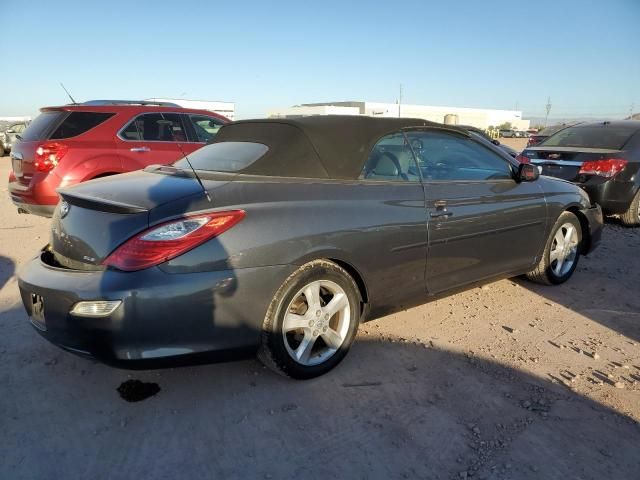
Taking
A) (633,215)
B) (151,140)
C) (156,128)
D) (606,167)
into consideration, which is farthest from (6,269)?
(633,215)

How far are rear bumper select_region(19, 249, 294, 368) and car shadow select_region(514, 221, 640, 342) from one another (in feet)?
9.42

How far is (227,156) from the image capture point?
3432 millimetres

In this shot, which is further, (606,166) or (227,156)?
(606,166)

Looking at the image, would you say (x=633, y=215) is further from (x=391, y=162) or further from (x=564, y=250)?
(x=391, y=162)

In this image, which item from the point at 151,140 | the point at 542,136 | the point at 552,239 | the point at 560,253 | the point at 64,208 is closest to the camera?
the point at 64,208

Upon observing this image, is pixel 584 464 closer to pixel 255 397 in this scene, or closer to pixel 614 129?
pixel 255 397

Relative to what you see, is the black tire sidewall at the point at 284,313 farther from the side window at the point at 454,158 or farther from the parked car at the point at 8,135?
the parked car at the point at 8,135

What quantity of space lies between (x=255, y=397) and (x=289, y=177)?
130 centimetres

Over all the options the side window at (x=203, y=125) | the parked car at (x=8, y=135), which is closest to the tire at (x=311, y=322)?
the side window at (x=203, y=125)

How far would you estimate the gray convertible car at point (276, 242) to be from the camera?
2.46 metres

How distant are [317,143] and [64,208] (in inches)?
62.2

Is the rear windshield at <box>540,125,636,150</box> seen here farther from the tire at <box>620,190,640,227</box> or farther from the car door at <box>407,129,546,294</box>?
the car door at <box>407,129,546,294</box>

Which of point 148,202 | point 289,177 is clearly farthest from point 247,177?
point 148,202

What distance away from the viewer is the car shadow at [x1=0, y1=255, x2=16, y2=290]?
15.2ft
